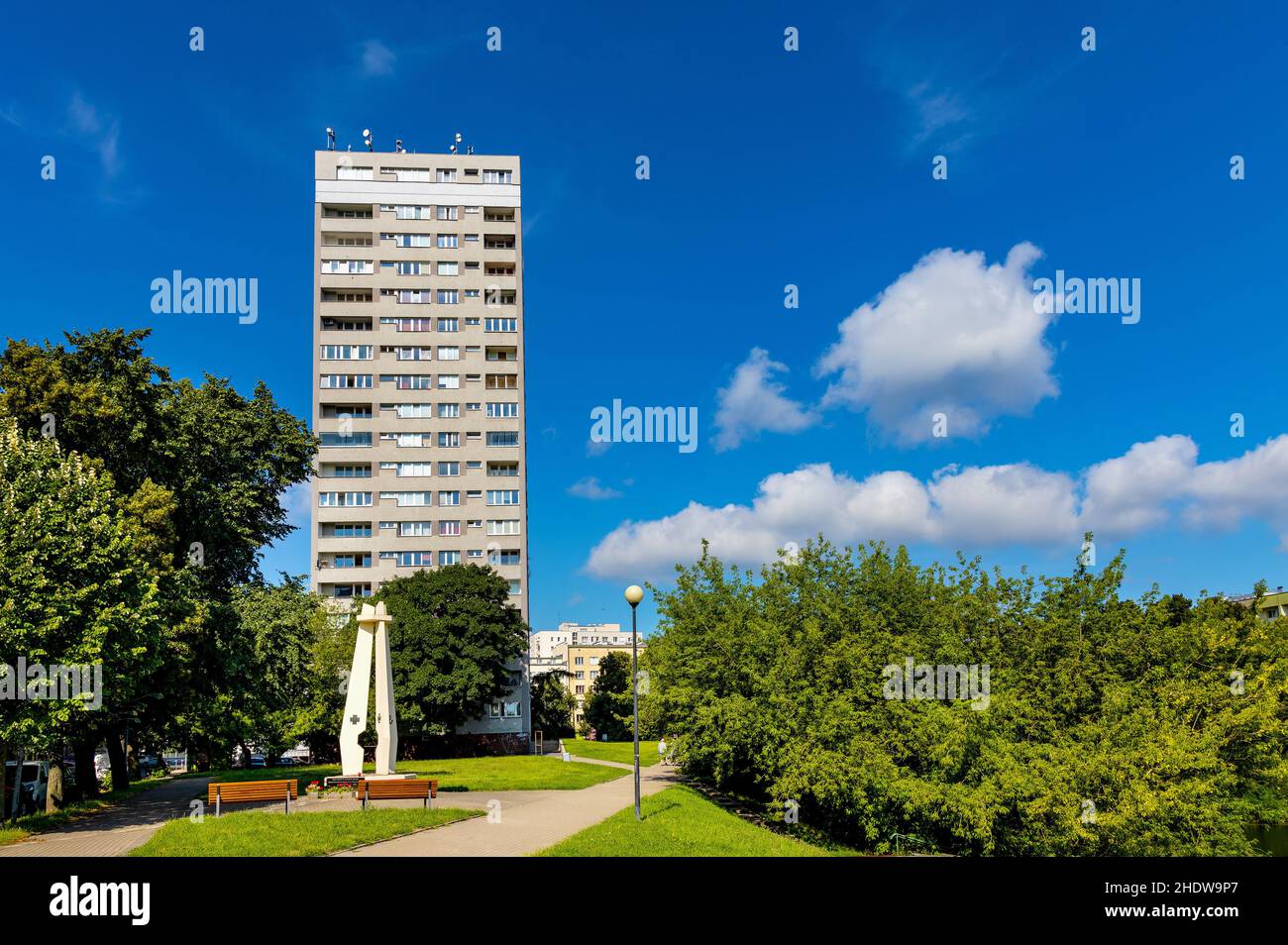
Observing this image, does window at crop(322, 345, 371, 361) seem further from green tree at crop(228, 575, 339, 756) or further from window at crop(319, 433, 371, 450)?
green tree at crop(228, 575, 339, 756)

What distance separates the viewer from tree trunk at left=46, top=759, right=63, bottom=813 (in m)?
22.8

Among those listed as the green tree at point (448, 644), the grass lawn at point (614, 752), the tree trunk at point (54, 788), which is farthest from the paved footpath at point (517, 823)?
the green tree at point (448, 644)

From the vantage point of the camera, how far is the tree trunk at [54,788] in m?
22.8

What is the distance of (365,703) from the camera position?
2278cm

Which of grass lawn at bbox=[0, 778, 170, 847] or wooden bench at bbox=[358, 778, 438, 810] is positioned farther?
wooden bench at bbox=[358, 778, 438, 810]

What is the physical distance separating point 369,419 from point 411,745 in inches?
1031

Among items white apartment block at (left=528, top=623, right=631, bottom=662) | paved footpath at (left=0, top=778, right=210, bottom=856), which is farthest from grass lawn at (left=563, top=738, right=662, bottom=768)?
white apartment block at (left=528, top=623, right=631, bottom=662)

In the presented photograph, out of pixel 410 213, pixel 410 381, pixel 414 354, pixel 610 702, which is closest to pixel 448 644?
pixel 610 702

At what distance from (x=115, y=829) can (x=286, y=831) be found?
5381mm

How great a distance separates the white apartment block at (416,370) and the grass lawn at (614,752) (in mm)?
6396

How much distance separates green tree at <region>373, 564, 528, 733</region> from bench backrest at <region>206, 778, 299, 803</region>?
91.4ft

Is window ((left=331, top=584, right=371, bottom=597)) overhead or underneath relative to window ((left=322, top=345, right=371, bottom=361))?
underneath
